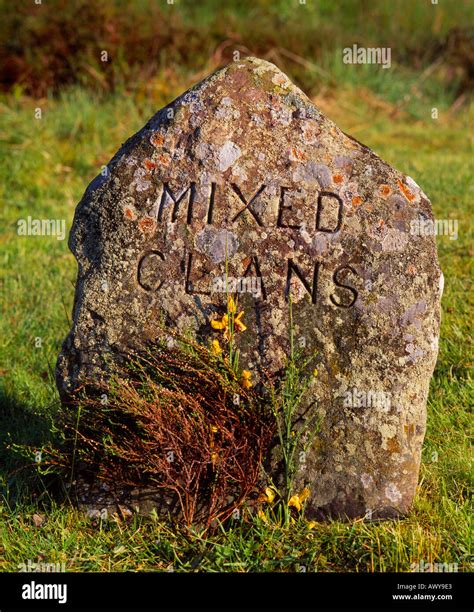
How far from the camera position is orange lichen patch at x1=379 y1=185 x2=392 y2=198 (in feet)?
12.0

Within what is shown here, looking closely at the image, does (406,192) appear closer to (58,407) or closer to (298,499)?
(298,499)

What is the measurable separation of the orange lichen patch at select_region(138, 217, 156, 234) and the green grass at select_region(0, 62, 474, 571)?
886mm

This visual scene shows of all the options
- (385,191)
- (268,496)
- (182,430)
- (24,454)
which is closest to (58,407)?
(24,454)

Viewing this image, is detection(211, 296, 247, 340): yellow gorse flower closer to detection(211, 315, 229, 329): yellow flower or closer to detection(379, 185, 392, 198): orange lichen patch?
detection(211, 315, 229, 329): yellow flower

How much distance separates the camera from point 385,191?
3.67m

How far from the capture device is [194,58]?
425 inches

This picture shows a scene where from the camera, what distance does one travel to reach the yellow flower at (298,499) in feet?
11.9

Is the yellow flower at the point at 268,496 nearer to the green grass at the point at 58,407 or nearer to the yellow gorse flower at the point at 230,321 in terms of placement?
the green grass at the point at 58,407

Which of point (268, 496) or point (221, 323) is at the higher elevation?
point (221, 323)

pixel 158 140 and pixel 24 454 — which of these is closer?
pixel 158 140

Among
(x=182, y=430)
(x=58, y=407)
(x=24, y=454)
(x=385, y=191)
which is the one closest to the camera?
(x=182, y=430)

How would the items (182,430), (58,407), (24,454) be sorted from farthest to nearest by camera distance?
(58,407), (24,454), (182,430)

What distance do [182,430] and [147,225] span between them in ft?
2.82

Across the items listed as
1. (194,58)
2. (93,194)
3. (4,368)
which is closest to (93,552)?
(93,194)
